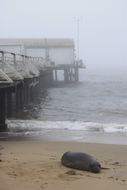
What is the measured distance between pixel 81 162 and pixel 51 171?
74 cm

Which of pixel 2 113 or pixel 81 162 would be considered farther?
pixel 2 113

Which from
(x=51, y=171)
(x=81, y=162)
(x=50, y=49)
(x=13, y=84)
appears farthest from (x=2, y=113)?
(x=50, y=49)

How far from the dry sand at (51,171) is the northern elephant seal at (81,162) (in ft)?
0.47

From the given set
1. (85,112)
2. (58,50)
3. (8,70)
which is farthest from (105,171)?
(58,50)

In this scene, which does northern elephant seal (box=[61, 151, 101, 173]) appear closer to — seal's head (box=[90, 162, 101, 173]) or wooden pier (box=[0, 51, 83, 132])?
seal's head (box=[90, 162, 101, 173])

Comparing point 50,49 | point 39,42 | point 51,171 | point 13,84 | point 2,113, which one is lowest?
point 51,171

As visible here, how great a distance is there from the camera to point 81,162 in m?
9.45

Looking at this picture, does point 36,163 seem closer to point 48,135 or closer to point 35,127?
point 48,135

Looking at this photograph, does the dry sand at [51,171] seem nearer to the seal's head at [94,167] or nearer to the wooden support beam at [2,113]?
the seal's head at [94,167]

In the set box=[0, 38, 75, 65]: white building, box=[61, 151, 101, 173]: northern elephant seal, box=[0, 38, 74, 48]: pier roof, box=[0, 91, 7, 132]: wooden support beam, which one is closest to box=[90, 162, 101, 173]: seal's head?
box=[61, 151, 101, 173]: northern elephant seal

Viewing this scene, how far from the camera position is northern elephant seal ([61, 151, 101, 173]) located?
362 inches

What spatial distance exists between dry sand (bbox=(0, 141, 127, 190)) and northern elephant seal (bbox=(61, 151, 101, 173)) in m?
0.14

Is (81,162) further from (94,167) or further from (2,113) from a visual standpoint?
(2,113)

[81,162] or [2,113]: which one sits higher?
[2,113]
